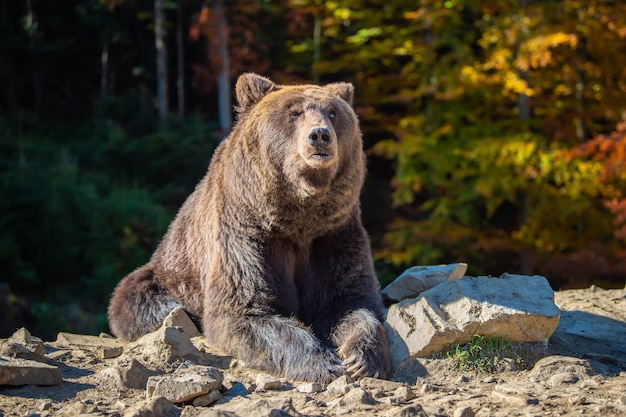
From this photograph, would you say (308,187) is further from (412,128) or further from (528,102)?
(412,128)

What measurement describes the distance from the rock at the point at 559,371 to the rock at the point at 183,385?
1.86 m

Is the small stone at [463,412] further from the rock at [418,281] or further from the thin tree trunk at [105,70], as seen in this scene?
the thin tree trunk at [105,70]

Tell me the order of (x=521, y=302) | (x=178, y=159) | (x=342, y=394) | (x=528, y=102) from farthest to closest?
(x=178, y=159) → (x=528, y=102) → (x=521, y=302) → (x=342, y=394)

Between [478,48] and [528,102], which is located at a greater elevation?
[478,48]

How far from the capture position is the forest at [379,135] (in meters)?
13.1

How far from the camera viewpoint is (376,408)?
3758 mm

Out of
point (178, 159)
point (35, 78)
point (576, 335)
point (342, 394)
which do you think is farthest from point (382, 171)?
point (342, 394)

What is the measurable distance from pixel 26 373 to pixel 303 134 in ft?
7.21

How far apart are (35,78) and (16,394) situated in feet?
69.6

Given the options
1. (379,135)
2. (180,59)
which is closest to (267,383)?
(379,135)

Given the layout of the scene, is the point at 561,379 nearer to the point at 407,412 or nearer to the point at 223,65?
the point at 407,412

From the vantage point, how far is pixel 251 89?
560 cm

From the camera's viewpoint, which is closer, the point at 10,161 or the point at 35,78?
the point at 10,161

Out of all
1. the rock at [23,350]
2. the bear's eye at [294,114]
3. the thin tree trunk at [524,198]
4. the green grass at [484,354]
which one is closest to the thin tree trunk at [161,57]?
the thin tree trunk at [524,198]
